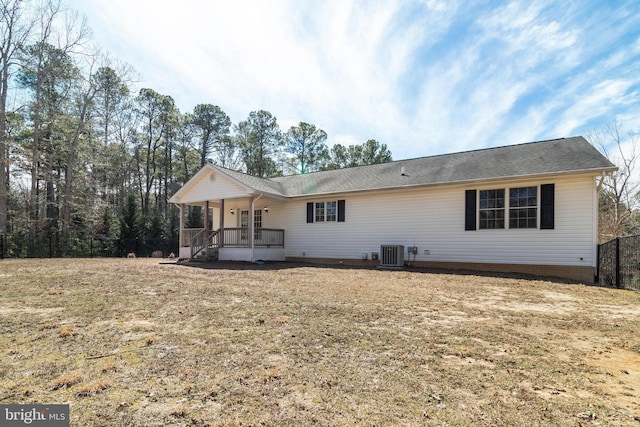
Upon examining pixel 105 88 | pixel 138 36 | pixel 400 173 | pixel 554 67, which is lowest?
pixel 400 173

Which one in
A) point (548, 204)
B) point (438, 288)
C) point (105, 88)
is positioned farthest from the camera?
point (105, 88)

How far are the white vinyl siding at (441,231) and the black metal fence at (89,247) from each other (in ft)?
37.0

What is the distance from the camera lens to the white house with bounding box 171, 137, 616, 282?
9211mm

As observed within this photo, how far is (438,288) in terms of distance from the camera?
7035 mm

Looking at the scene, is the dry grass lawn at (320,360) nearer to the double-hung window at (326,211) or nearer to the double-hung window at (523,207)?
the double-hung window at (523,207)

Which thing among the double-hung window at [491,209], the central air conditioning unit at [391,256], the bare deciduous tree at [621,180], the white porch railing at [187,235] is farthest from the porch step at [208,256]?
the bare deciduous tree at [621,180]

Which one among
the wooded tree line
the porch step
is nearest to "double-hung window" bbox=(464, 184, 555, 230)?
the porch step

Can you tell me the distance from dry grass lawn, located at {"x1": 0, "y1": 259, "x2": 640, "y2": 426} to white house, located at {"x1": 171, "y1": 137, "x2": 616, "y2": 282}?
13.9ft

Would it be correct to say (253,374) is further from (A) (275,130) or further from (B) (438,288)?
(A) (275,130)

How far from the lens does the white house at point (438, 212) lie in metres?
9.21

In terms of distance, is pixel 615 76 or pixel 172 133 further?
pixel 172 133

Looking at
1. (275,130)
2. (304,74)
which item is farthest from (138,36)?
(275,130)

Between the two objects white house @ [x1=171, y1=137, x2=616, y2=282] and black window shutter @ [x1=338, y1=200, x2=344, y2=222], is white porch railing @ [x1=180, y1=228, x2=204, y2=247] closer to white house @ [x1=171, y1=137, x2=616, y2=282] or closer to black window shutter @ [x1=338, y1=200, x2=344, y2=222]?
white house @ [x1=171, y1=137, x2=616, y2=282]

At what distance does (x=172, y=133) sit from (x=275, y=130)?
10.7 m
